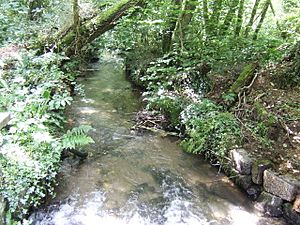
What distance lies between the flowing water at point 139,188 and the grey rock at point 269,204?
0.49ft

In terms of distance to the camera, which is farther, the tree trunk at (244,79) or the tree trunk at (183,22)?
the tree trunk at (183,22)

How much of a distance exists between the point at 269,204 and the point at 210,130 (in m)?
1.64

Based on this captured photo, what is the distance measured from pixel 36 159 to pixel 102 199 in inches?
45.4

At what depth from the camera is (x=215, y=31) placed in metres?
8.06

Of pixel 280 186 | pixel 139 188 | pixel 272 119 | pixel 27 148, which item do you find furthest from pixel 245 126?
pixel 27 148

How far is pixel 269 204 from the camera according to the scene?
14.3 ft

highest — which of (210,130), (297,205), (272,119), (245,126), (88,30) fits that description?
(88,30)

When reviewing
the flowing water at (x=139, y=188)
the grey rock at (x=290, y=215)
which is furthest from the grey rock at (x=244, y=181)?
the grey rock at (x=290, y=215)

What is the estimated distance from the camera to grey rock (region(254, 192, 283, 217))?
168 inches

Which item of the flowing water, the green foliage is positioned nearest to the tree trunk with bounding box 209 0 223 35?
the green foliage

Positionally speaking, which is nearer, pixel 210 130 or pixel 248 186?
pixel 248 186

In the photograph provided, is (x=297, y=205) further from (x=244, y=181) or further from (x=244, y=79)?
(x=244, y=79)

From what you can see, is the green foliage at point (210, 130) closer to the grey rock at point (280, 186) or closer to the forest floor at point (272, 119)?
the forest floor at point (272, 119)

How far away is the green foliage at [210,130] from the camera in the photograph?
5.33 metres
